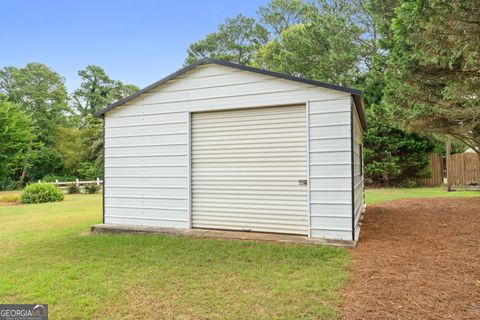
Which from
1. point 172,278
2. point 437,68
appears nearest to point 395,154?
point 437,68

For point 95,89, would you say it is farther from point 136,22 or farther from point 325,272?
point 325,272

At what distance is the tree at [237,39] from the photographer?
2920cm

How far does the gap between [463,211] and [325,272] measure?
6.19 m

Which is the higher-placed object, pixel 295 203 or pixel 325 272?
pixel 295 203

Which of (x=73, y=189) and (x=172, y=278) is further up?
(x=73, y=189)

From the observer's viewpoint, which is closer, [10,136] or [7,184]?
[10,136]

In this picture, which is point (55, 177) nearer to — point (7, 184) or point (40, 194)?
point (7, 184)

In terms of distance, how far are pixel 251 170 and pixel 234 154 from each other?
45 cm

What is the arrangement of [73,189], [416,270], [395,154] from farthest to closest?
1. [73,189]
2. [395,154]
3. [416,270]

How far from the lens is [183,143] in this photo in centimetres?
607

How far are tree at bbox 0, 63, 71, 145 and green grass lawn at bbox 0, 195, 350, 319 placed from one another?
88.6ft

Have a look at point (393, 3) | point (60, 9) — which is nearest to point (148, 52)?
point (60, 9)

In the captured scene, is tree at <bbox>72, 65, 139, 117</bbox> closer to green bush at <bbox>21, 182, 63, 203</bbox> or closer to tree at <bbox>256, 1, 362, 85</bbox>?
tree at <bbox>256, 1, 362, 85</bbox>

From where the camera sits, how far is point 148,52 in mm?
17859
